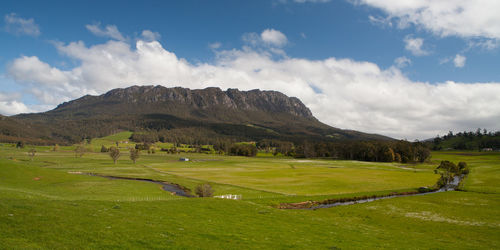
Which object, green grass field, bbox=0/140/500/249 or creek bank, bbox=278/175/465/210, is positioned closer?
green grass field, bbox=0/140/500/249

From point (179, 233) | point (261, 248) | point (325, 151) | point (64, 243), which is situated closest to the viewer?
point (64, 243)

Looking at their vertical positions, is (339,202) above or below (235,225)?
below

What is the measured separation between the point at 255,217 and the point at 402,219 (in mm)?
20997

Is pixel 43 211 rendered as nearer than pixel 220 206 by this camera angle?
Yes

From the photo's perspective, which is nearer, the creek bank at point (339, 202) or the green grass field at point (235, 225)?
the green grass field at point (235, 225)

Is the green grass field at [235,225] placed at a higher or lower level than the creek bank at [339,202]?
higher

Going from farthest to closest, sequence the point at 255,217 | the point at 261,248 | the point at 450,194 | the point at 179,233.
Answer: the point at 450,194 → the point at 255,217 → the point at 179,233 → the point at 261,248

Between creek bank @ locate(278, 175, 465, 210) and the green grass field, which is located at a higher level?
the green grass field

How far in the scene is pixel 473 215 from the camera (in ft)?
117

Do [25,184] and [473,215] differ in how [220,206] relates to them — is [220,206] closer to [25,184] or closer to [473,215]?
[473,215]

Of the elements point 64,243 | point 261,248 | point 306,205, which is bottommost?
point 306,205

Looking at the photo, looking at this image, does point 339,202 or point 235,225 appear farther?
point 339,202

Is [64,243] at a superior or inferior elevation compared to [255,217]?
superior

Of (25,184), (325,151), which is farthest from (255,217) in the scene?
(325,151)
